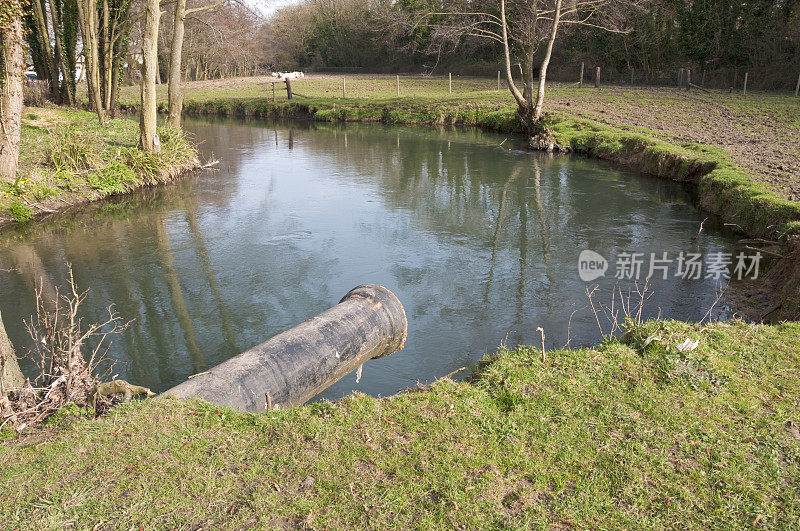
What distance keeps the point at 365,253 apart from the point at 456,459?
20.0 feet

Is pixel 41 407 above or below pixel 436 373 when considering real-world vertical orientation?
above

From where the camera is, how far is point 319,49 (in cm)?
4925

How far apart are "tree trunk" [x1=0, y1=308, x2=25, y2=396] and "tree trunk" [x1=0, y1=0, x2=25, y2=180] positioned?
7.36 meters

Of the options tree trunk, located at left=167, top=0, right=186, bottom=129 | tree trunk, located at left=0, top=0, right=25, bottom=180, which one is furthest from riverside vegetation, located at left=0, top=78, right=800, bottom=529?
tree trunk, located at left=167, top=0, right=186, bottom=129

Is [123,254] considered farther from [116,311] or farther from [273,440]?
[273,440]

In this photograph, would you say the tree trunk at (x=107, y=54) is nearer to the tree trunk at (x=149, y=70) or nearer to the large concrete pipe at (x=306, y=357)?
the tree trunk at (x=149, y=70)

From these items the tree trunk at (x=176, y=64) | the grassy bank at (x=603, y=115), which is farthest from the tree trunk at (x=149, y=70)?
the grassy bank at (x=603, y=115)

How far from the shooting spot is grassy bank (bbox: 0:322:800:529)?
3117 mm

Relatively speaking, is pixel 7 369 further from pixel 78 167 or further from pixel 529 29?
pixel 529 29

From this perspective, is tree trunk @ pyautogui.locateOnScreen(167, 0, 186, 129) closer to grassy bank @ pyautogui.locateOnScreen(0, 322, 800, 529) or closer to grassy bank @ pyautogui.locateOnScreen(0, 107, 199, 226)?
grassy bank @ pyautogui.locateOnScreen(0, 107, 199, 226)

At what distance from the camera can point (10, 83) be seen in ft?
31.7

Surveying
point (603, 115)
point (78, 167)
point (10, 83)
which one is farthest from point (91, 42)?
point (603, 115)

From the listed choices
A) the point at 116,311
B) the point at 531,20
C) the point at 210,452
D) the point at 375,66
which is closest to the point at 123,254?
the point at 116,311

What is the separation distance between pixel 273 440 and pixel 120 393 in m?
1.35
